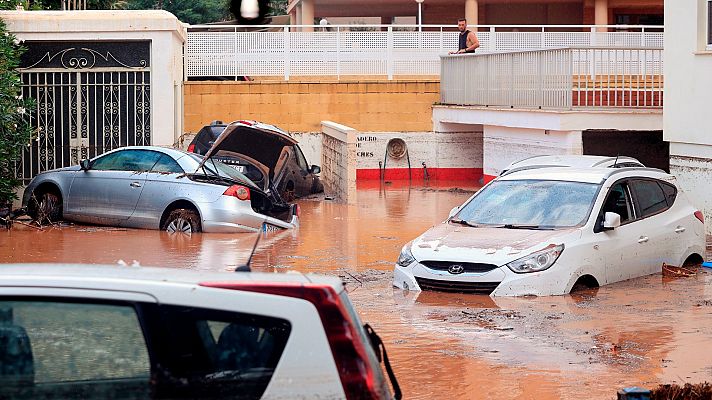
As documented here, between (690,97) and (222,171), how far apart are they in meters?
7.24

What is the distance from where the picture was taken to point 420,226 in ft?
67.0

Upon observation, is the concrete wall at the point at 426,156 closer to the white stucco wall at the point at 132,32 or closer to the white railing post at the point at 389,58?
Result: the white railing post at the point at 389,58

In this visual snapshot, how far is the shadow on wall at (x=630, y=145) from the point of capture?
22.9m

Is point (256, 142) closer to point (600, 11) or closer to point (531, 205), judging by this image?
point (531, 205)

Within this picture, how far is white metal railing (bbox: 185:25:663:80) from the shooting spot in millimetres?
29547

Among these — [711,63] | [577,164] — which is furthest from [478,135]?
[577,164]

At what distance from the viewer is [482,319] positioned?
36.3ft

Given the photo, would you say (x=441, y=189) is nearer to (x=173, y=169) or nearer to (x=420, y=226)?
(x=420, y=226)

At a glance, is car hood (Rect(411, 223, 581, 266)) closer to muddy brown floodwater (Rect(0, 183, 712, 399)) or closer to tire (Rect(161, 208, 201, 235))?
muddy brown floodwater (Rect(0, 183, 712, 399))

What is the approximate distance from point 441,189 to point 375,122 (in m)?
2.99

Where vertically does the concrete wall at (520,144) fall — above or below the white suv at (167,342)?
above

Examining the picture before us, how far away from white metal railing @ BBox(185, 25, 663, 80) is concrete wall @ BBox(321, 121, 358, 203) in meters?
2.01

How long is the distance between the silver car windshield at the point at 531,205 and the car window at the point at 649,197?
0.72m

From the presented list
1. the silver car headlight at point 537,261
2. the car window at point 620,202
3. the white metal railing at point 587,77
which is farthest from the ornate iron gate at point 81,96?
the silver car headlight at point 537,261
